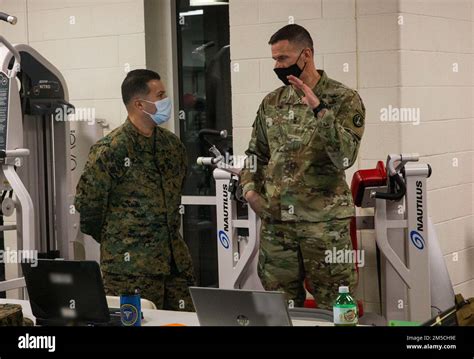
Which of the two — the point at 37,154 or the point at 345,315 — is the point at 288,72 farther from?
the point at 345,315

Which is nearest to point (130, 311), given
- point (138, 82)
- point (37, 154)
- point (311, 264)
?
point (311, 264)

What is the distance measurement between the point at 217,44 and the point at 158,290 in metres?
1.32

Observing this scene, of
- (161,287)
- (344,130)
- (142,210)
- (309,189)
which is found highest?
(344,130)

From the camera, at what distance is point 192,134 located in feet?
13.7

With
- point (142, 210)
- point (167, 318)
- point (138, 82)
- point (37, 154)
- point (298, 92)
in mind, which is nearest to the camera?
point (167, 318)

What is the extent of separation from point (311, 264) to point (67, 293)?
147cm

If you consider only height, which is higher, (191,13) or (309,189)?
(191,13)

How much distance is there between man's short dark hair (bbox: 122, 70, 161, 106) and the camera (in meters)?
4.18

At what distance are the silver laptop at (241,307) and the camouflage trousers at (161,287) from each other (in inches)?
73.7

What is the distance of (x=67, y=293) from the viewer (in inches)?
85.7

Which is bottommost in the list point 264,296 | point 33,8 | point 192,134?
point 264,296

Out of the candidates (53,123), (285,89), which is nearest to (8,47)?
(53,123)

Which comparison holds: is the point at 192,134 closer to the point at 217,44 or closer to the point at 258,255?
the point at 217,44

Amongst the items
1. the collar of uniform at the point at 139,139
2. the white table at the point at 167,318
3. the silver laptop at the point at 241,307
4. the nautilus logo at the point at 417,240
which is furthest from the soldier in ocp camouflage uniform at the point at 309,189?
the silver laptop at the point at 241,307
